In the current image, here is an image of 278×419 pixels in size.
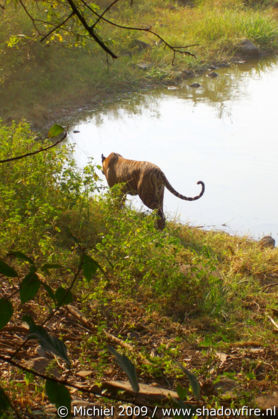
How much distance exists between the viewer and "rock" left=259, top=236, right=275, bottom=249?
6.07 m

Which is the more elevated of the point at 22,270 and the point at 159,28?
the point at 159,28

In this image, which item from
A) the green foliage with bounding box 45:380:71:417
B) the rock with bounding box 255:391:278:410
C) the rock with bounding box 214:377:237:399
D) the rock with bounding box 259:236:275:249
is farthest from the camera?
the rock with bounding box 259:236:275:249

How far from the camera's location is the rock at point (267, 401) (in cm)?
244

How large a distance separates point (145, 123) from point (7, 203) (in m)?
7.49

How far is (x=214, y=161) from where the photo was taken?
880cm

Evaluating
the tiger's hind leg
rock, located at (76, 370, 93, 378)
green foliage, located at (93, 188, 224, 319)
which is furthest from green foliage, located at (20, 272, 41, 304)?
the tiger's hind leg

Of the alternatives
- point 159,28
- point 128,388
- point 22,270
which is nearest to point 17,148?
point 22,270

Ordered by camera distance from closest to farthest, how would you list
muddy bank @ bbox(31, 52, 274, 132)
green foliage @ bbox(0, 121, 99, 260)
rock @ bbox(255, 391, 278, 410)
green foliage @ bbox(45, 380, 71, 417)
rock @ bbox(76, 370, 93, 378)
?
green foliage @ bbox(45, 380, 71, 417) → rock @ bbox(255, 391, 278, 410) → rock @ bbox(76, 370, 93, 378) → green foliage @ bbox(0, 121, 99, 260) → muddy bank @ bbox(31, 52, 274, 132)

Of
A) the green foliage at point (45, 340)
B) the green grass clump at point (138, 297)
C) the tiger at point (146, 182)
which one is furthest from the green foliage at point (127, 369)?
the tiger at point (146, 182)

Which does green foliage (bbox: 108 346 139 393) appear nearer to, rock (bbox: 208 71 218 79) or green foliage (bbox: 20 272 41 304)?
green foliage (bbox: 20 272 41 304)

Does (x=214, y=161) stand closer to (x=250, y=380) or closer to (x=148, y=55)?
(x=250, y=380)

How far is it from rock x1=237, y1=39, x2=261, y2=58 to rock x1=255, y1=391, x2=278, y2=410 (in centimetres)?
1577

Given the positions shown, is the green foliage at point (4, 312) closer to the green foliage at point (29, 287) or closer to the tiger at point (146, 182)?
the green foliage at point (29, 287)

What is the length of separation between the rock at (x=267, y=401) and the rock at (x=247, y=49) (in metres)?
15.8
